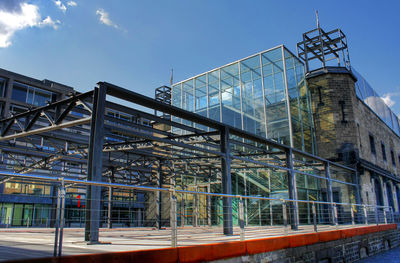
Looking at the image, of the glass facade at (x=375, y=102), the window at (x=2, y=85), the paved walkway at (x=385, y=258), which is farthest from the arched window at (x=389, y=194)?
the window at (x=2, y=85)

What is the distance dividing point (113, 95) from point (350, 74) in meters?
20.7

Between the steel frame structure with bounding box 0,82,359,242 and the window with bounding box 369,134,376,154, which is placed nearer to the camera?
the steel frame structure with bounding box 0,82,359,242

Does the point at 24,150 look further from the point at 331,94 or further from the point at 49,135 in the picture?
the point at 331,94

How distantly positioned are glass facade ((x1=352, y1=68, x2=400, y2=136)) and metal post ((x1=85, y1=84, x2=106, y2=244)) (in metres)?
23.0

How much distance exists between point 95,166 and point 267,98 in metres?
16.8

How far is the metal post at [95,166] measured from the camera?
6.43m

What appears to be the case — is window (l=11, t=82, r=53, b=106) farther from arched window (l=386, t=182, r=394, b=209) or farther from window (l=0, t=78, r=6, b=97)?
arched window (l=386, t=182, r=394, b=209)

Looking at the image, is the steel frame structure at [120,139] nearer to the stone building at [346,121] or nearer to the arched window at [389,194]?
the stone building at [346,121]

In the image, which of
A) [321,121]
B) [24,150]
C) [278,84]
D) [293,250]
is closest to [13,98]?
[24,150]

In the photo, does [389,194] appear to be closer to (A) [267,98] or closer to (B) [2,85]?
(A) [267,98]

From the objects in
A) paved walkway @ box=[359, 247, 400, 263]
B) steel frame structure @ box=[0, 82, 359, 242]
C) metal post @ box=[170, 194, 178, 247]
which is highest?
steel frame structure @ box=[0, 82, 359, 242]

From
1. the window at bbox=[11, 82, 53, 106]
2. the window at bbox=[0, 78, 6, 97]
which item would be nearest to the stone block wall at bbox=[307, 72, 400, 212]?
the window at bbox=[11, 82, 53, 106]

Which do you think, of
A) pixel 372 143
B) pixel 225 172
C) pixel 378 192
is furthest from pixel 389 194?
pixel 225 172

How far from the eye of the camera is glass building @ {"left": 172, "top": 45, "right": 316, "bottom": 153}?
68.7 feet
